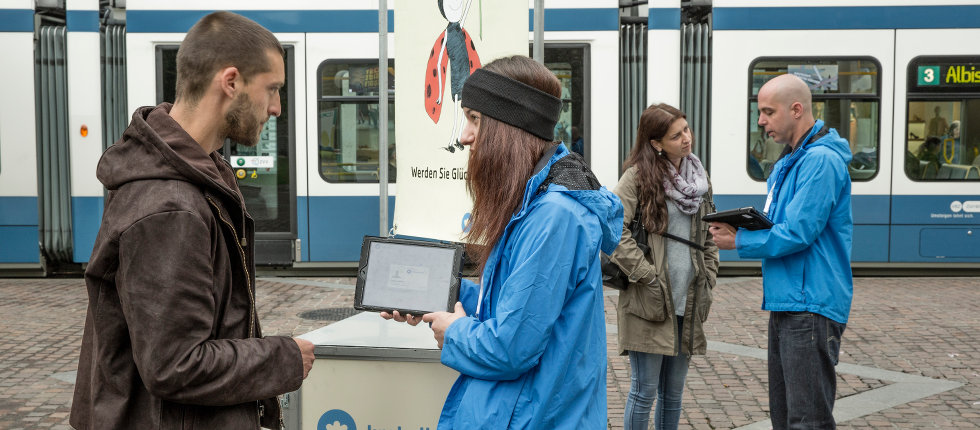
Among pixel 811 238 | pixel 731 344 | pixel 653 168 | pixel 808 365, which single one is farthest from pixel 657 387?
pixel 731 344

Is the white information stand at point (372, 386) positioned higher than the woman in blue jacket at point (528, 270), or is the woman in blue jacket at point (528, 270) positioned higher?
the woman in blue jacket at point (528, 270)

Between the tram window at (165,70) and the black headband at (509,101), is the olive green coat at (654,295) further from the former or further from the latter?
the tram window at (165,70)

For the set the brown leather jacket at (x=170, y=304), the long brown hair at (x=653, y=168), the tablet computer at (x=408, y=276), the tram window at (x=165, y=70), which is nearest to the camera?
the brown leather jacket at (x=170, y=304)

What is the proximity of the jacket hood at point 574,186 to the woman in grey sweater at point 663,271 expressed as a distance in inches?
71.6

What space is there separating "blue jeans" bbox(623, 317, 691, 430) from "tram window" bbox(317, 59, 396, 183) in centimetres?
604

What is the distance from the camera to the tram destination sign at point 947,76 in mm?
9703

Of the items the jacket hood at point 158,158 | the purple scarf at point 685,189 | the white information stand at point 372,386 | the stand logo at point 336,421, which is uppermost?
the jacket hood at point 158,158

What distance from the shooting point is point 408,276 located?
2469mm

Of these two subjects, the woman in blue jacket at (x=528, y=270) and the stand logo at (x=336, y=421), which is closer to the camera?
the woman in blue jacket at (x=528, y=270)

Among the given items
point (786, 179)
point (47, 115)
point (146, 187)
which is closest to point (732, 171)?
point (786, 179)

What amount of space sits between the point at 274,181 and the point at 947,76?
726 centimetres

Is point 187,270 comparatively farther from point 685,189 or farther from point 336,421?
point 685,189

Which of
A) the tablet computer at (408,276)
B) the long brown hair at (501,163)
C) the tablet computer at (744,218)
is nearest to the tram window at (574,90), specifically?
the tablet computer at (744,218)

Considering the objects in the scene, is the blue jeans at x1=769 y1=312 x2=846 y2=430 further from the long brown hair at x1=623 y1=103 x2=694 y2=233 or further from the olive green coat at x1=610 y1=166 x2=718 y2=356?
the long brown hair at x1=623 y1=103 x2=694 y2=233
